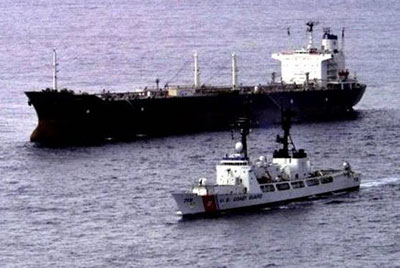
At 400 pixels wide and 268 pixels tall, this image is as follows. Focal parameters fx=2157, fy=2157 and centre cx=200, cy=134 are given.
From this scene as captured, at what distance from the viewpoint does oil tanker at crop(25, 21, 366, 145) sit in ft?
442

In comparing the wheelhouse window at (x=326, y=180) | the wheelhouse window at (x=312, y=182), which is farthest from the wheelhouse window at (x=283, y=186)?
the wheelhouse window at (x=326, y=180)

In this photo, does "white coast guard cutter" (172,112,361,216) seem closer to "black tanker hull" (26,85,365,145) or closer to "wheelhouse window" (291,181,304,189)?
"wheelhouse window" (291,181,304,189)

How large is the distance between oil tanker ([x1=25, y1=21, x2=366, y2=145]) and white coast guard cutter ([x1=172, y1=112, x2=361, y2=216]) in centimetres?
2733

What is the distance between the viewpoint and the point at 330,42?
160250 mm

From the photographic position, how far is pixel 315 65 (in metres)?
158

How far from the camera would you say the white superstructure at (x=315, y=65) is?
518ft

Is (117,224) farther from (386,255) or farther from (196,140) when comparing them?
(196,140)

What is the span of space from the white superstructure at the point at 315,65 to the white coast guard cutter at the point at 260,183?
156 ft

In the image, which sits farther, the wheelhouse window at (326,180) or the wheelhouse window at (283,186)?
the wheelhouse window at (326,180)

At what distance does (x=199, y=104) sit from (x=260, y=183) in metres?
38.8

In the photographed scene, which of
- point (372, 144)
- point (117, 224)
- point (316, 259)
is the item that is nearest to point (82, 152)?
point (372, 144)

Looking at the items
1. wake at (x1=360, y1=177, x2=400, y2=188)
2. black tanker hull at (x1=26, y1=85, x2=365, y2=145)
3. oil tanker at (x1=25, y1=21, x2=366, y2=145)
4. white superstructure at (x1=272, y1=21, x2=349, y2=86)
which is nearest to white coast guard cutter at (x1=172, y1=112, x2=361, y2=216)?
wake at (x1=360, y1=177, x2=400, y2=188)

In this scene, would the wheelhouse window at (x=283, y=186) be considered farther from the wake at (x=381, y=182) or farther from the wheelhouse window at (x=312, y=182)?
the wake at (x=381, y=182)

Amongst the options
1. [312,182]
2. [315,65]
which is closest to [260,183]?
[312,182]
